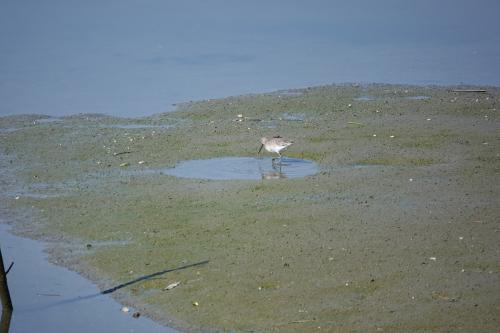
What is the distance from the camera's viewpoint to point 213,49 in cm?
2438

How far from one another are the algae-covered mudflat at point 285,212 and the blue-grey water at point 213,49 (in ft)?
7.75

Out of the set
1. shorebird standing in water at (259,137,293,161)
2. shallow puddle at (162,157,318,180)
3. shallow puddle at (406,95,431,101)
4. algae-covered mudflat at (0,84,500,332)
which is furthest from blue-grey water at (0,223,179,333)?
shallow puddle at (406,95,431,101)

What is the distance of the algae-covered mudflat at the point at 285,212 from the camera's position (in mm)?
8398

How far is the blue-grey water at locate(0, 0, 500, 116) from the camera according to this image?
1953 centimetres

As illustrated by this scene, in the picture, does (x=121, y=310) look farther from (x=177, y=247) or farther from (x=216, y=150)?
(x=216, y=150)

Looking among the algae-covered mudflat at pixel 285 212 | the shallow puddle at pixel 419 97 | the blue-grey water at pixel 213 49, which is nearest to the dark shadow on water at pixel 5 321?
the algae-covered mudflat at pixel 285 212

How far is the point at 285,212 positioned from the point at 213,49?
14.0 m

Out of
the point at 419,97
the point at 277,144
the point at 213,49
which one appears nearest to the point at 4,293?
the point at 277,144

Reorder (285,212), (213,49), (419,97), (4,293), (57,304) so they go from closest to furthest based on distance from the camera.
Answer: (4,293)
(57,304)
(285,212)
(419,97)
(213,49)

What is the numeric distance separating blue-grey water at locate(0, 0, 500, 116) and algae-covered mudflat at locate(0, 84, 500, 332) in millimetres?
2363

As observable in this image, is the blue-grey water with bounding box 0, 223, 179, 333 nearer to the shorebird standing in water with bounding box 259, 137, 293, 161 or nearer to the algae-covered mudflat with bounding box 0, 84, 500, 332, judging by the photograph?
the algae-covered mudflat with bounding box 0, 84, 500, 332

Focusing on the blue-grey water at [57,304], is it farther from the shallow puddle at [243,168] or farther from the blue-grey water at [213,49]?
the blue-grey water at [213,49]

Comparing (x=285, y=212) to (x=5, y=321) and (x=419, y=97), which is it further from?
(x=419, y=97)

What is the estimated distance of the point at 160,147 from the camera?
1441 cm
